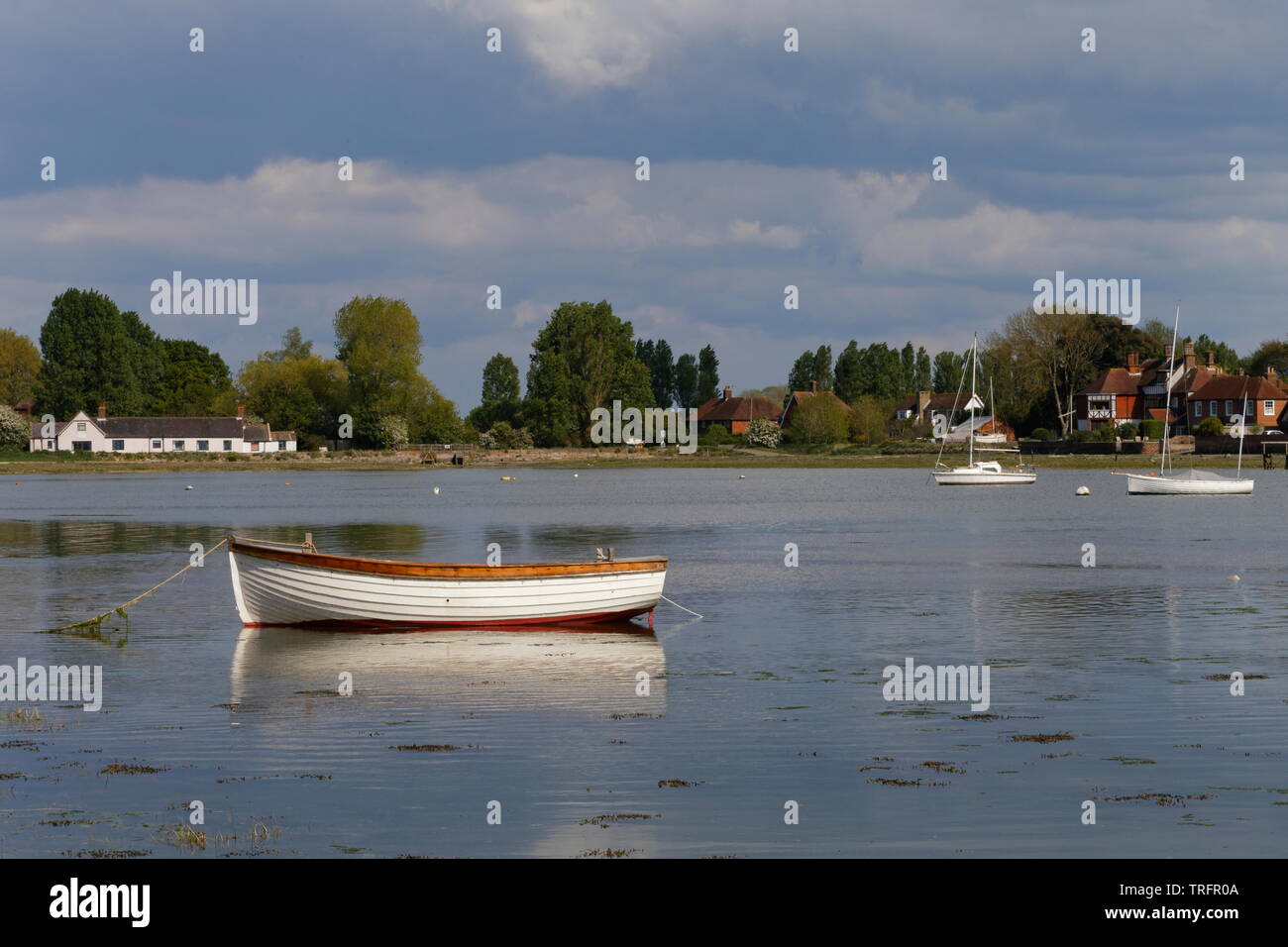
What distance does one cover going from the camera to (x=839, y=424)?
189 meters

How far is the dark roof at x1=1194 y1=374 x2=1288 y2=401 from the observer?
161875 mm

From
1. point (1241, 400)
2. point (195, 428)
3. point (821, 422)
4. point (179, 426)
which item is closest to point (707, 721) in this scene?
point (1241, 400)

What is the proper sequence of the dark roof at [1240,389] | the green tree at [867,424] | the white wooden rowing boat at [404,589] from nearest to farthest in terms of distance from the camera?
the white wooden rowing boat at [404,589], the dark roof at [1240,389], the green tree at [867,424]

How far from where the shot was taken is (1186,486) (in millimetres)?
99938

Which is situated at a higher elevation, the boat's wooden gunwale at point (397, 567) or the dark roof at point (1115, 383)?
the dark roof at point (1115, 383)

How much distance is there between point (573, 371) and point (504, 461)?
15480 mm

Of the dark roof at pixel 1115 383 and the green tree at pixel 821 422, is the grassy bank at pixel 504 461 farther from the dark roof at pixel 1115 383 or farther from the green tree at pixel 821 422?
the dark roof at pixel 1115 383

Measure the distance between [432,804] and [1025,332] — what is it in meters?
164

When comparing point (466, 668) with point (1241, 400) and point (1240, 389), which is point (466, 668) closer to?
point (1240, 389)

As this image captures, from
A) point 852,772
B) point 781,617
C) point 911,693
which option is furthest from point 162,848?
point 781,617

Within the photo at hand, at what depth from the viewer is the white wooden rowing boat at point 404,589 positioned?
31.2 meters

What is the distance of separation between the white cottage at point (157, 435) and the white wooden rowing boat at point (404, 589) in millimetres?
158061

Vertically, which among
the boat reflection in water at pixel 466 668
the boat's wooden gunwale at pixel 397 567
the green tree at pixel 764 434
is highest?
the green tree at pixel 764 434

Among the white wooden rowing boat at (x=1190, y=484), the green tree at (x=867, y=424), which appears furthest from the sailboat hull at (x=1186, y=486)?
the green tree at (x=867, y=424)
